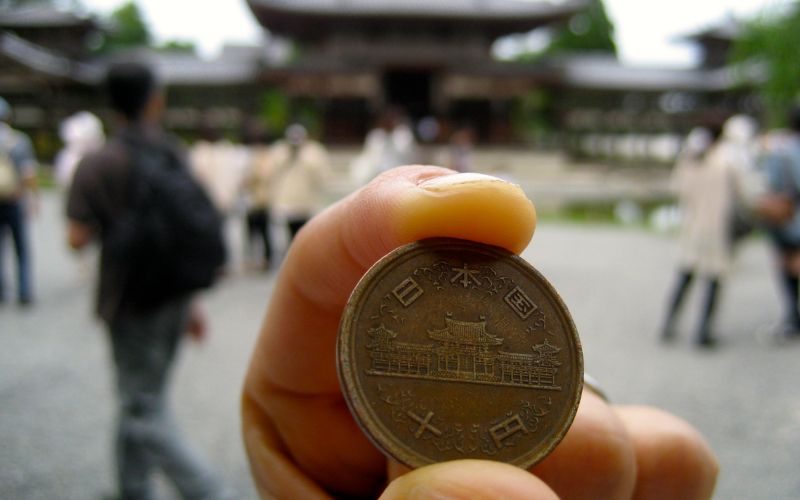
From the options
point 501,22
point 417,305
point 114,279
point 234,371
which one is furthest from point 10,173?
point 501,22

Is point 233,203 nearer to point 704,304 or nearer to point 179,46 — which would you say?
point 704,304

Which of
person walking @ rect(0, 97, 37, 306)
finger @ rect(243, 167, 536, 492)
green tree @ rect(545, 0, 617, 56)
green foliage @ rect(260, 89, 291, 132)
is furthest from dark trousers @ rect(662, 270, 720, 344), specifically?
green tree @ rect(545, 0, 617, 56)

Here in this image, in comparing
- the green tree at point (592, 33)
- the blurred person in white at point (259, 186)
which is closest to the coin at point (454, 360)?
the blurred person in white at point (259, 186)

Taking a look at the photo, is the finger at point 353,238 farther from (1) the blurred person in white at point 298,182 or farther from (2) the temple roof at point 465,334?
(1) the blurred person in white at point 298,182

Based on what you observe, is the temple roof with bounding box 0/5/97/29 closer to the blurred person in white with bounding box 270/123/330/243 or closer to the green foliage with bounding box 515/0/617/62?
the blurred person in white with bounding box 270/123/330/243

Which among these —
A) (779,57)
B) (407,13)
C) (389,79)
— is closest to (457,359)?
(407,13)

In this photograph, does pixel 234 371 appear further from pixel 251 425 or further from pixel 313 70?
pixel 313 70
